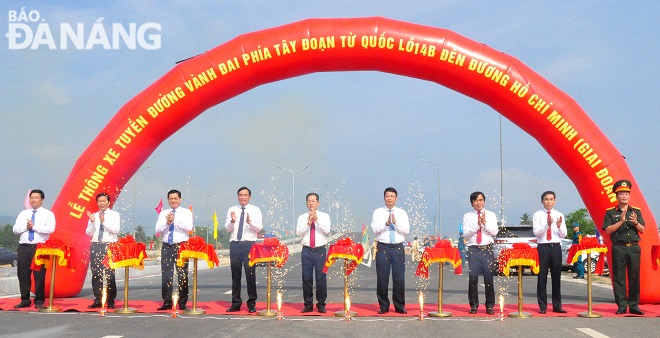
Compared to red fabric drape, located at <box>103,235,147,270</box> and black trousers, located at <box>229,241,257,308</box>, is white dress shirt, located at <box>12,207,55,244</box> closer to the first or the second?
red fabric drape, located at <box>103,235,147,270</box>

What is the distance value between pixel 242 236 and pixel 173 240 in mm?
1132

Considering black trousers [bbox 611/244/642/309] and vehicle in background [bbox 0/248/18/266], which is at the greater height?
black trousers [bbox 611/244/642/309]

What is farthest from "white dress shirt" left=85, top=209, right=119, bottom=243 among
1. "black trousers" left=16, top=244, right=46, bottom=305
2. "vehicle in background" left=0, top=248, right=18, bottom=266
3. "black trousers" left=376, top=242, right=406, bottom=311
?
"vehicle in background" left=0, top=248, right=18, bottom=266

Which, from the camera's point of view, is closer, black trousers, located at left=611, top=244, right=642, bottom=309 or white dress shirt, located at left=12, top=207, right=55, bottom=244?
black trousers, located at left=611, top=244, right=642, bottom=309

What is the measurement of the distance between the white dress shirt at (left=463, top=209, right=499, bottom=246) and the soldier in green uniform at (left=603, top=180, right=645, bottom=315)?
1.86m

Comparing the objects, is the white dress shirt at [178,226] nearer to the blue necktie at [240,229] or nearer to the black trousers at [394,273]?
the blue necktie at [240,229]

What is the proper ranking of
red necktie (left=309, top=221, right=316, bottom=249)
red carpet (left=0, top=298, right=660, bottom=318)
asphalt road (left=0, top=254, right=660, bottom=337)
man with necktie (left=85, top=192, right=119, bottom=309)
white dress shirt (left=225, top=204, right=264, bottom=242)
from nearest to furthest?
asphalt road (left=0, top=254, right=660, bottom=337) < red carpet (left=0, top=298, right=660, bottom=318) < red necktie (left=309, top=221, right=316, bottom=249) < white dress shirt (left=225, top=204, right=264, bottom=242) < man with necktie (left=85, top=192, right=119, bottom=309)

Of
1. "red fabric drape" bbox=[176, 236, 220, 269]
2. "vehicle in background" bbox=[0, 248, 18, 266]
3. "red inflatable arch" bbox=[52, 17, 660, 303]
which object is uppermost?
"red inflatable arch" bbox=[52, 17, 660, 303]

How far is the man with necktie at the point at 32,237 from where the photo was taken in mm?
12453

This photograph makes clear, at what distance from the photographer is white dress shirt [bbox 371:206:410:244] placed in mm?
11766

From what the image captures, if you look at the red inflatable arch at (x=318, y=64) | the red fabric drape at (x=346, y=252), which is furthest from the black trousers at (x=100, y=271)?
the red fabric drape at (x=346, y=252)

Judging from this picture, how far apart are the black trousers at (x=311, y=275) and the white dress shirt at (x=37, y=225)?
14.2ft

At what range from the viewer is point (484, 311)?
39.8 ft

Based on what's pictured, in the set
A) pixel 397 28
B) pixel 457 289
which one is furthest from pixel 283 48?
pixel 457 289
